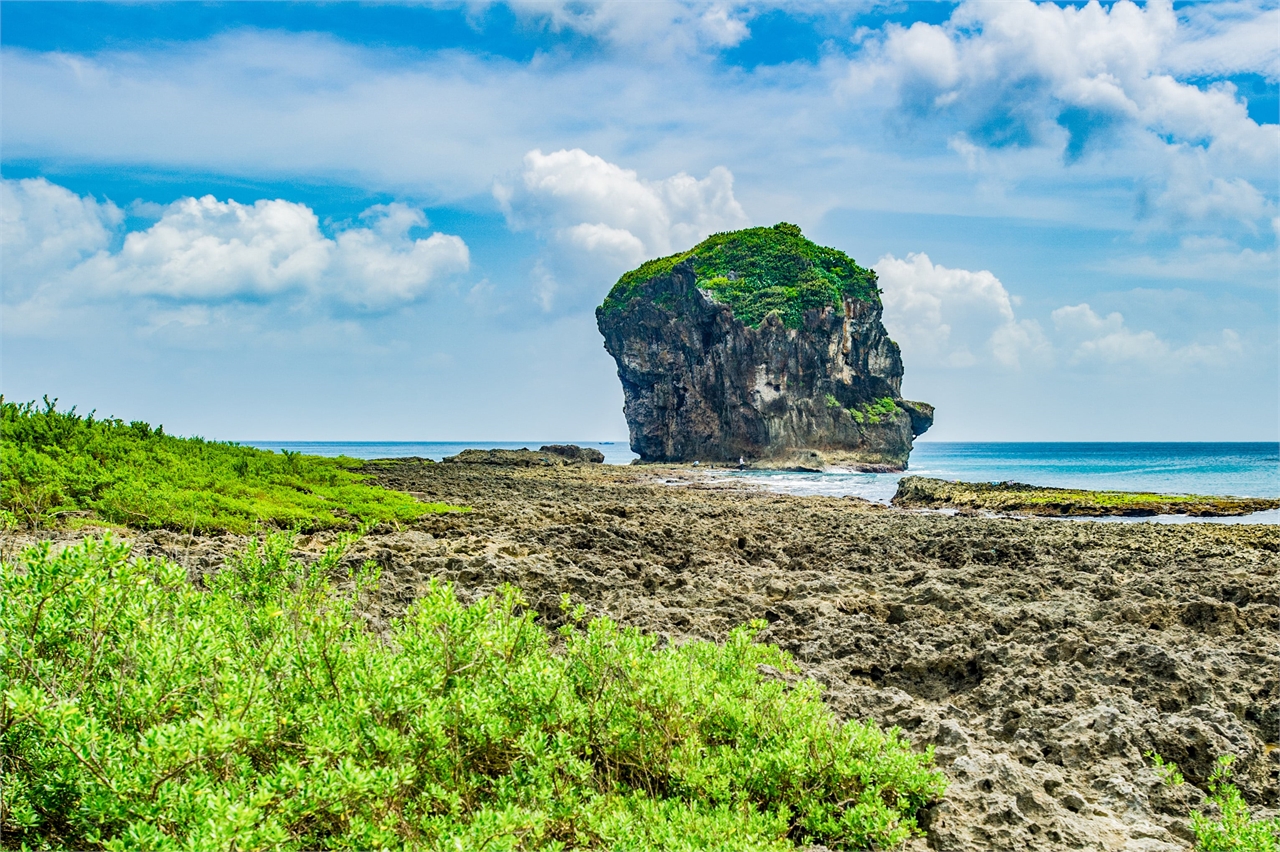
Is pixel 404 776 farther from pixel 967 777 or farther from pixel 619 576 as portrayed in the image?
pixel 619 576

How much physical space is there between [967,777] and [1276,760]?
→ 244 cm

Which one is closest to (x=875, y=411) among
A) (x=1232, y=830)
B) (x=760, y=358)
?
(x=760, y=358)

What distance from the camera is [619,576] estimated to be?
35.4 ft

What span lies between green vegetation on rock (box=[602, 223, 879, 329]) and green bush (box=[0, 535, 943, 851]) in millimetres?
67551

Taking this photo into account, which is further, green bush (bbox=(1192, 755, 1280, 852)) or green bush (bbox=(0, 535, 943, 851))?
green bush (bbox=(1192, 755, 1280, 852))

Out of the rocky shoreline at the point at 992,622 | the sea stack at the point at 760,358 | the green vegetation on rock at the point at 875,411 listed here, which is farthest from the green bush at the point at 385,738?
the green vegetation on rock at the point at 875,411

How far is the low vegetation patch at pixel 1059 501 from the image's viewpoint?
2590 cm

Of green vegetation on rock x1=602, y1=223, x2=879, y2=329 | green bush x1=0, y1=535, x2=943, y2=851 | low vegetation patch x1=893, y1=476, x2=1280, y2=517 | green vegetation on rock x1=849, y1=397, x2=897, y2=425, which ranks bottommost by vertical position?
low vegetation patch x1=893, y1=476, x2=1280, y2=517

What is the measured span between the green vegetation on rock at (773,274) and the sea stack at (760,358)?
12 centimetres

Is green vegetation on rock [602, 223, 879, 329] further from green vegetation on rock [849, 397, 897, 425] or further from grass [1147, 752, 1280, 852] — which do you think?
grass [1147, 752, 1280, 852]

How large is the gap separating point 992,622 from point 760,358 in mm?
62691

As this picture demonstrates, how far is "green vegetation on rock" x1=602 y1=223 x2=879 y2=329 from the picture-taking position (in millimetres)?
71000

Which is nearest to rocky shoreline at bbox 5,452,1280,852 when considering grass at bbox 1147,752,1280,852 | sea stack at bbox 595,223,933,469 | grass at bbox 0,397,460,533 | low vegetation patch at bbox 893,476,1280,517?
grass at bbox 1147,752,1280,852

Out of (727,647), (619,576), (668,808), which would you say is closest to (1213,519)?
(619,576)
